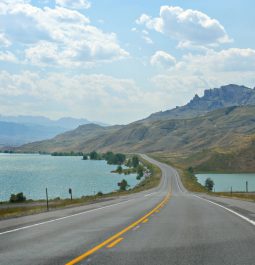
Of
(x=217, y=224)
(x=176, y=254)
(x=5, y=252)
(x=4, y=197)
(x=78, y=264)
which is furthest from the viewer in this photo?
(x=4, y=197)

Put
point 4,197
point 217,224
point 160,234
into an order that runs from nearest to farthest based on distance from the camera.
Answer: point 160,234
point 217,224
point 4,197

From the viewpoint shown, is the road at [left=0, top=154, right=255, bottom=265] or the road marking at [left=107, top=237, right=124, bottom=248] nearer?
the road at [left=0, top=154, right=255, bottom=265]

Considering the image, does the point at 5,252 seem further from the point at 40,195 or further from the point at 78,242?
the point at 40,195

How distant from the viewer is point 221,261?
9922mm

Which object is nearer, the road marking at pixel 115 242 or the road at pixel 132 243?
the road at pixel 132 243

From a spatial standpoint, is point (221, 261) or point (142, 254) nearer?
point (221, 261)

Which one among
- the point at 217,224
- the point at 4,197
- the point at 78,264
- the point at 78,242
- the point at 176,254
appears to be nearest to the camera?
the point at 78,264

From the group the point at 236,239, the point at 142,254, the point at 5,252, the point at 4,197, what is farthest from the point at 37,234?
the point at 4,197

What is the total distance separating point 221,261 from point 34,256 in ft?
15.0

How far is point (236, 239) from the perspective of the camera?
13.4 metres

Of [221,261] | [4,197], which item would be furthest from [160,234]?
[4,197]

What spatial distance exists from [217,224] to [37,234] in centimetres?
725

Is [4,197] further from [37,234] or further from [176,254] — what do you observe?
[176,254]

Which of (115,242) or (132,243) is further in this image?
(115,242)
